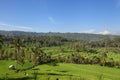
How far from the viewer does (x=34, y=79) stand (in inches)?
3656

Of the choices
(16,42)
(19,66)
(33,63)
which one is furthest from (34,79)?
(33,63)

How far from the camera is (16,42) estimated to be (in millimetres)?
136250

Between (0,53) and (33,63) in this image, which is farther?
(0,53)

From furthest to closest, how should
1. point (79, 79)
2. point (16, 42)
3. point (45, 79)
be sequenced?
point (16, 42), point (79, 79), point (45, 79)

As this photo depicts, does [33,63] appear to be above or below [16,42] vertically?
below

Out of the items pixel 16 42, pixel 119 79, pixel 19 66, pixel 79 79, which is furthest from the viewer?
pixel 19 66

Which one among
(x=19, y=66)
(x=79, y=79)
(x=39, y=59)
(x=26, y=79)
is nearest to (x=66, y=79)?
(x=79, y=79)

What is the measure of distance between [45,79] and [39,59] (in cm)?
10326

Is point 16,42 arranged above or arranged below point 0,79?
above

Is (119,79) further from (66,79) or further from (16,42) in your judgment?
(16,42)

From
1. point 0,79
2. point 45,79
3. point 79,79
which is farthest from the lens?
point 79,79

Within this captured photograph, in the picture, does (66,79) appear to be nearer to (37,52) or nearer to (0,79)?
(0,79)

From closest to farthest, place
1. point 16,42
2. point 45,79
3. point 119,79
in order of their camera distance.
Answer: point 45,79 → point 119,79 → point 16,42

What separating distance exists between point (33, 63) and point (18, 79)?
289 feet
